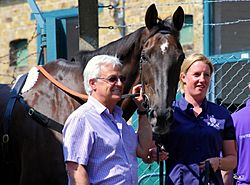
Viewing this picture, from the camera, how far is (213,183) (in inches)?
174

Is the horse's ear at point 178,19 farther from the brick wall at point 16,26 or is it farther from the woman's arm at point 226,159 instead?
the brick wall at point 16,26

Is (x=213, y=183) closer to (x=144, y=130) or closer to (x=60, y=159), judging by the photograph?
(x=144, y=130)

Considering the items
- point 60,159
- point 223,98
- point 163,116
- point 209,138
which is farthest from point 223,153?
point 223,98

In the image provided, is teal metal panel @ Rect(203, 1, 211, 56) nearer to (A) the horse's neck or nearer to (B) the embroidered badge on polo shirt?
(A) the horse's neck

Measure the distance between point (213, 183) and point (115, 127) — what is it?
2.66ft

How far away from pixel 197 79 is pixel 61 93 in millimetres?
1253

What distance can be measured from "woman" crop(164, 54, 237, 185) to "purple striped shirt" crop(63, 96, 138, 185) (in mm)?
489

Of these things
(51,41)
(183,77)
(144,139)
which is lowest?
(144,139)

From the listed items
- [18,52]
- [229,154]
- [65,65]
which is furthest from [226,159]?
[18,52]

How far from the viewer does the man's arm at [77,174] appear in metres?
3.93

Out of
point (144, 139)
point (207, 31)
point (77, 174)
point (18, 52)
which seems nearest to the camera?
Result: point (77, 174)

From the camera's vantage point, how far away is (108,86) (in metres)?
4.07

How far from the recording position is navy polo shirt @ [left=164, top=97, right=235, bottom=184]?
439 centimetres

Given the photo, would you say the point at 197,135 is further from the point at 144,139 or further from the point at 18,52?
the point at 18,52
